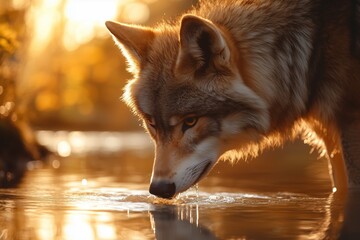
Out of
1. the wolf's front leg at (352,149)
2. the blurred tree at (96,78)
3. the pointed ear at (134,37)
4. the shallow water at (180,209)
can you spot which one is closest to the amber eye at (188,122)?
the shallow water at (180,209)

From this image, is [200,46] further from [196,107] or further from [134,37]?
[134,37]

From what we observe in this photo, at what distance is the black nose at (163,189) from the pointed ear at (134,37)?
3.62ft

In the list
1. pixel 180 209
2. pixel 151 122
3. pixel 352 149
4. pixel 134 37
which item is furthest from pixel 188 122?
pixel 352 149

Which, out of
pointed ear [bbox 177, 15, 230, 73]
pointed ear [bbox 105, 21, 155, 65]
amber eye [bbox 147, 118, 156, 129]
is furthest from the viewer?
pointed ear [bbox 105, 21, 155, 65]

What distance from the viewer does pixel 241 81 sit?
18.5 ft

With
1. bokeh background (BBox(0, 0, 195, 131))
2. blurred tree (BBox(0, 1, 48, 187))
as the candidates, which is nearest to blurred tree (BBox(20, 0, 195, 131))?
bokeh background (BBox(0, 0, 195, 131))

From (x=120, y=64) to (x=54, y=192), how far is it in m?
26.2

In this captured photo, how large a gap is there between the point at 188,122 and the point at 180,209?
599 mm

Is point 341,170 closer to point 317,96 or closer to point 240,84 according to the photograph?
point 317,96

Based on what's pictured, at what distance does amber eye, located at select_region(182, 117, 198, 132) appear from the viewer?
5.63m

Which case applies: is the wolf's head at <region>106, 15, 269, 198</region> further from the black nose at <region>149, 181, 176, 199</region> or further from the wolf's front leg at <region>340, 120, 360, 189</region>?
the wolf's front leg at <region>340, 120, 360, 189</region>

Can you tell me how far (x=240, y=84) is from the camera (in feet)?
18.4

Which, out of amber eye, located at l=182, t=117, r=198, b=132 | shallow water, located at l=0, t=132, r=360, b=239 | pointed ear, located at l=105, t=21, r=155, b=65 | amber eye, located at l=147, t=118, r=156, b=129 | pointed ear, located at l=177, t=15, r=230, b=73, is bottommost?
shallow water, located at l=0, t=132, r=360, b=239

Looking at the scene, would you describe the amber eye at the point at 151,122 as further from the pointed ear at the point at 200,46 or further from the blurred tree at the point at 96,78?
the blurred tree at the point at 96,78
